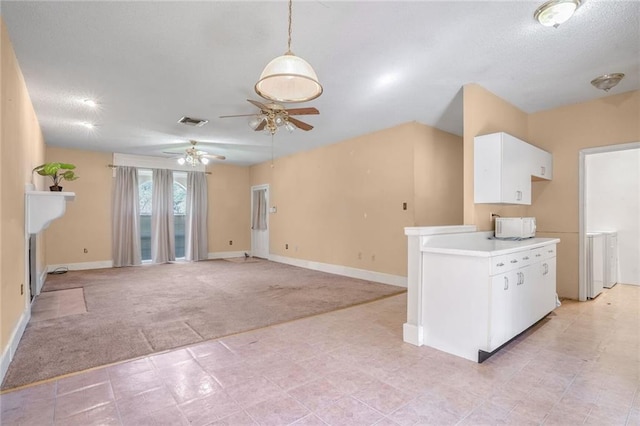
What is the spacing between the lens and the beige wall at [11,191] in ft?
8.05

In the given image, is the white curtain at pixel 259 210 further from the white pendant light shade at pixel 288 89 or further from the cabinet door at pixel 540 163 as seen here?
the white pendant light shade at pixel 288 89

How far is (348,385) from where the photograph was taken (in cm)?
220

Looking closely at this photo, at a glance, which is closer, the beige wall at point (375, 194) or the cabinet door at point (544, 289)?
the cabinet door at point (544, 289)

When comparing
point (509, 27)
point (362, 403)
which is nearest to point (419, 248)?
point (362, 403)

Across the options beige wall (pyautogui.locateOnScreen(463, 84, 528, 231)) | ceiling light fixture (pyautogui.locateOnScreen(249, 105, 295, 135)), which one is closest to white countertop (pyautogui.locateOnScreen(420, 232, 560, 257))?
beige wall (pyautogui.locateOnScreen(463, 84, 528, 231))

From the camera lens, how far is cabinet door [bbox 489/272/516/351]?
101 inches

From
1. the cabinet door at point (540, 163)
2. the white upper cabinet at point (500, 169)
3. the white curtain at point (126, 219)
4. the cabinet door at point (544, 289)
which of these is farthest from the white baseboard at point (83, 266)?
the cabinet door at point (540, 163)

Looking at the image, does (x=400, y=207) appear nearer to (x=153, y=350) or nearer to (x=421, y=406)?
(x=421, y=406)

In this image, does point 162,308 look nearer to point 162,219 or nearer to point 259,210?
point 162,219

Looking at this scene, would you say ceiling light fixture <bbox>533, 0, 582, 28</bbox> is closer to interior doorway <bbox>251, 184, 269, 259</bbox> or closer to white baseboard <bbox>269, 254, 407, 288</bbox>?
white baseboard <bbox>269, 254, 407, 288</bbox>

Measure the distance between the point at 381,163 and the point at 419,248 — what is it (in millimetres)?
2954

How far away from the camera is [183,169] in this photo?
8391 millimetres

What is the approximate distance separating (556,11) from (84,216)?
8648 millimetres

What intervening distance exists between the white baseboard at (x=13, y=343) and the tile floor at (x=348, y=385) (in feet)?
1.19
